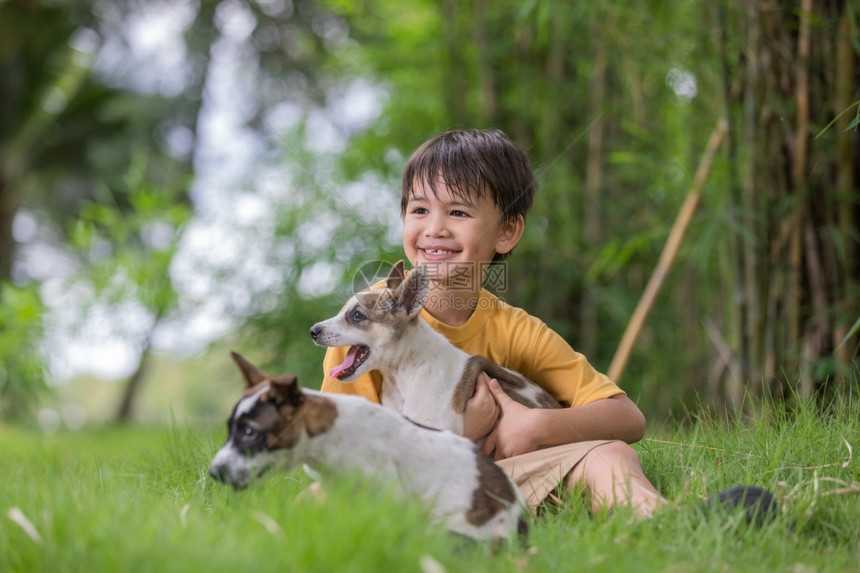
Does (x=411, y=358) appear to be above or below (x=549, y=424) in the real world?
above

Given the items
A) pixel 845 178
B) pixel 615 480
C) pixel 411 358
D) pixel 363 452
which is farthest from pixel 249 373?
pixel 845 178

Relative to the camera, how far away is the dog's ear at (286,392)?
140 centimetres

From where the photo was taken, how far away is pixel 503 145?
2297mm

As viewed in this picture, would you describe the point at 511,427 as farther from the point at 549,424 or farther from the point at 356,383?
the point at 356,383

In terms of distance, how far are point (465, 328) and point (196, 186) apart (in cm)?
287

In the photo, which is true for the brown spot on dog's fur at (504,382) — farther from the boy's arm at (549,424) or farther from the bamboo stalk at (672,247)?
the bamboo stalk at (672,247)

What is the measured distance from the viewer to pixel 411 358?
2.01 metres

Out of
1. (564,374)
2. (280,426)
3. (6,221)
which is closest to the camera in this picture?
(280,426)

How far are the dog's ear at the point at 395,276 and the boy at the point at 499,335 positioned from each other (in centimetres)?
10

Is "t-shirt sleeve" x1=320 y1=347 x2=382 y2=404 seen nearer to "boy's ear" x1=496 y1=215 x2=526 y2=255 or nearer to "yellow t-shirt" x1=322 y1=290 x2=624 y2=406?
"yellow t-shirt" x1=322 y1=290 x2=624 y2=406

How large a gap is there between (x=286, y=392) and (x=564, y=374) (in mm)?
934

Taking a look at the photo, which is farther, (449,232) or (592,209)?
(592,209)

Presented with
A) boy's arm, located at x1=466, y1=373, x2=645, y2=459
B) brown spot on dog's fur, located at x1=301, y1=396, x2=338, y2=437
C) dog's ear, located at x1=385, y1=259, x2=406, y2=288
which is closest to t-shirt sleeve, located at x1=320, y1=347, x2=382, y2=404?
dog's ear, located at x1=385, y1=259, x2=406, y2=288

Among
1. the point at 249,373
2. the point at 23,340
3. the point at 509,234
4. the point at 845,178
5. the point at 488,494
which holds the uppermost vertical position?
the point at 845,178
